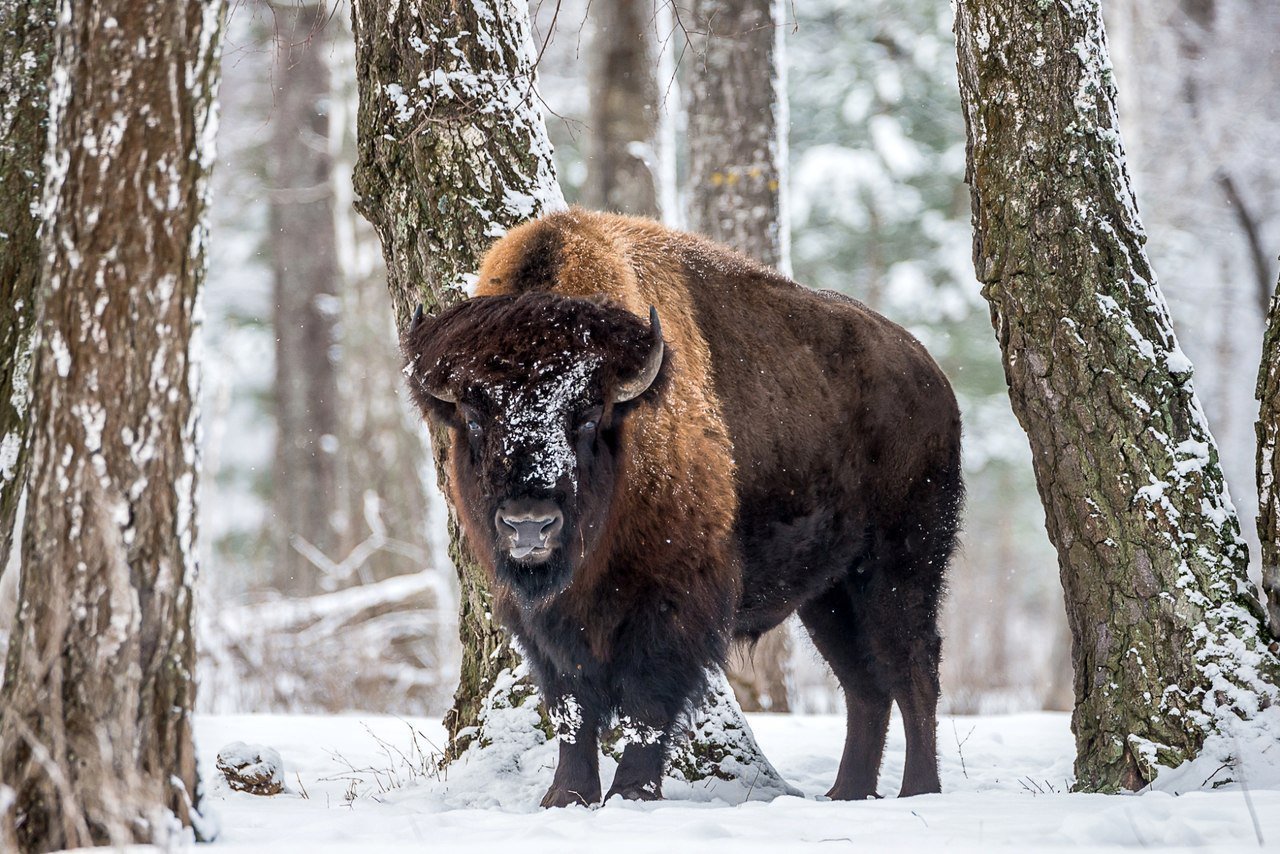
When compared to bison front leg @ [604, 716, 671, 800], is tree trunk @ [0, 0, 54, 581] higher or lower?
higher

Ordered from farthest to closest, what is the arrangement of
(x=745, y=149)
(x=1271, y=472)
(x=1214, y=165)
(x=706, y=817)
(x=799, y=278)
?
(x=799, y=278) → (x=1214, y=165) → (x=745, y=149) → (x=1271, y=472) → (x=706, y=817)

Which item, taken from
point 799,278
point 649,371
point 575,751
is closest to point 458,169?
point 649,371

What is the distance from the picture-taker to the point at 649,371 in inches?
181

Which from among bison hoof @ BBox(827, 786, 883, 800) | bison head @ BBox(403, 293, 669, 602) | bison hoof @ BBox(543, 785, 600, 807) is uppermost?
bison head @ BBox(403, 293, 669, 602)

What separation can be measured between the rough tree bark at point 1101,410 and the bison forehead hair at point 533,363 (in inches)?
62.0

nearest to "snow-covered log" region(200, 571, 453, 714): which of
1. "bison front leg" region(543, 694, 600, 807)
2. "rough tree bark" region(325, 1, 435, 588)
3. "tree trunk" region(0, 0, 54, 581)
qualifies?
"rough tree bark" region(325, 1, 435, 588)

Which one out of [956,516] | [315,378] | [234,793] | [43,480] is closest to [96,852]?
[43,480]

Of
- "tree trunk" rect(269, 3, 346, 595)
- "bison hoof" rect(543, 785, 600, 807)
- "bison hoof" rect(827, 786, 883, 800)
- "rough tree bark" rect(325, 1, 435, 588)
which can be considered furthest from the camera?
"tree trunk" rect(269, 3, 346, 595)

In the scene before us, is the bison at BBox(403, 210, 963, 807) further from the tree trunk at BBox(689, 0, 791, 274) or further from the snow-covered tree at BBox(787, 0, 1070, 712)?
the snow-covered tree at BBox(787, 0, 1070, 712)

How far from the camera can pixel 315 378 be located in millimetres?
17969

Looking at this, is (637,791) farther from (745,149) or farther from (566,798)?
(745,149)

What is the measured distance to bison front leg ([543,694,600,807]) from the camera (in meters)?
4.69

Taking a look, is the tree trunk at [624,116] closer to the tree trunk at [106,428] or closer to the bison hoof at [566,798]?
the bison hoof at [566,798]

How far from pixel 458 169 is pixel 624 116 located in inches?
210
